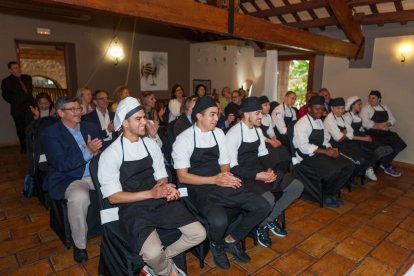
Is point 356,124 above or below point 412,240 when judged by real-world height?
above

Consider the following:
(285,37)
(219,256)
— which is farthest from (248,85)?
(219,256)

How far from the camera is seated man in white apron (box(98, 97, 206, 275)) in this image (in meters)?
1.99

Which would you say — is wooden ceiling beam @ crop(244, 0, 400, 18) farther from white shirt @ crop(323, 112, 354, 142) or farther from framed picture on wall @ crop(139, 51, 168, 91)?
framed picture on wall @ crop(139, 51, 168, 91)

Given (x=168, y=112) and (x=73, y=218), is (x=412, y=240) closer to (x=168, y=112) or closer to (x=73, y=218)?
(x=73, y=218)

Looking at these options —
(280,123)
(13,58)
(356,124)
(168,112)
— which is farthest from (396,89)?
(13,58)

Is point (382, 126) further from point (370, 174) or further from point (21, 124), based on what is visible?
point (21, 124)

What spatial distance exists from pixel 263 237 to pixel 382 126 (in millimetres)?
3838

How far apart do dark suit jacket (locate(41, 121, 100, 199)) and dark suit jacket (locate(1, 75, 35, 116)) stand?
396 centimetres

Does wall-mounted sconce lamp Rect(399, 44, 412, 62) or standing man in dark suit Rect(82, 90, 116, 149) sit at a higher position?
wall-mounted sconce lamp Rect(399, 44, 412, 62)

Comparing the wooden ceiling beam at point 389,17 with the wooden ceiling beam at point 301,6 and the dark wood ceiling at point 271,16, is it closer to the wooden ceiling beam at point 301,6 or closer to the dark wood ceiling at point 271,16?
the dark wood ceiling at point 271,16

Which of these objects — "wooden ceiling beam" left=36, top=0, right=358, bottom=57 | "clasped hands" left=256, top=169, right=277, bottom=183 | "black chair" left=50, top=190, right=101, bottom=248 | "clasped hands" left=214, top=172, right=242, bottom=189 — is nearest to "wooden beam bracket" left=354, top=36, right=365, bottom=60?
"wooden ceiling beam" left=36, top=0, right=358, bottom=57

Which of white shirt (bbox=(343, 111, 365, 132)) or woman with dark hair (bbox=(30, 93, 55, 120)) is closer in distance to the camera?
woman with dark hair (bbox=(30, 93, 55, 120))

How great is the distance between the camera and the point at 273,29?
4.12 m

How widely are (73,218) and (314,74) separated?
634cm
